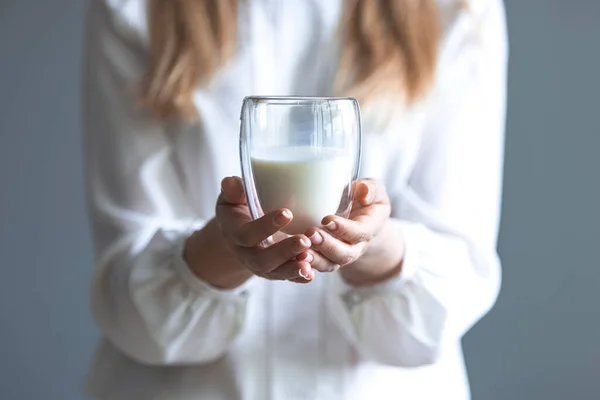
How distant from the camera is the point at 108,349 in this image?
92 cm

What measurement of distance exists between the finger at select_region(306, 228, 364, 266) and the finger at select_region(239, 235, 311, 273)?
0.4 inches

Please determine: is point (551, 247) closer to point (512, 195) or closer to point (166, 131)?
point (512, 195)

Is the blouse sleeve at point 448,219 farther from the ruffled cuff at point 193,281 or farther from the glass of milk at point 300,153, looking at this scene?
the glass of milk at point 300,153

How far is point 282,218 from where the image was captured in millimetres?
585

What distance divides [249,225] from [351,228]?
0.26 ft

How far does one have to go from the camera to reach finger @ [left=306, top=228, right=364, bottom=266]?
59 cm

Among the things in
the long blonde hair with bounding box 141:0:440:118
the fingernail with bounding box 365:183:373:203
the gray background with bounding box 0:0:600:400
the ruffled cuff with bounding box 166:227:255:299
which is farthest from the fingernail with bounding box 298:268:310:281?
the gray background with bounding box 0:0:600:400

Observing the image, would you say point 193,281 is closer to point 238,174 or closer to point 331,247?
point 238,174

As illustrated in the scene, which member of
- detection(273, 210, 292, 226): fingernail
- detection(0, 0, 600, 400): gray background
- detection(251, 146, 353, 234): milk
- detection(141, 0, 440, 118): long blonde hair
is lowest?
detection(0, 0, 600, 400): gray background

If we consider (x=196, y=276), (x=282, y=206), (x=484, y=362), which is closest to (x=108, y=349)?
(x=196, y=276)

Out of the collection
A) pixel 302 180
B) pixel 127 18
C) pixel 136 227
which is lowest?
pixel 136 227

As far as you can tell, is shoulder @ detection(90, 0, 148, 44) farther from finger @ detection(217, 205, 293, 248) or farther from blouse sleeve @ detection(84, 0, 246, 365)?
finger @ detection(217, 205, 293, 248)

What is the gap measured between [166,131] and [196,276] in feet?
0.59

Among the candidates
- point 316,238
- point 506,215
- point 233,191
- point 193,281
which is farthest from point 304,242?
point 506,215
